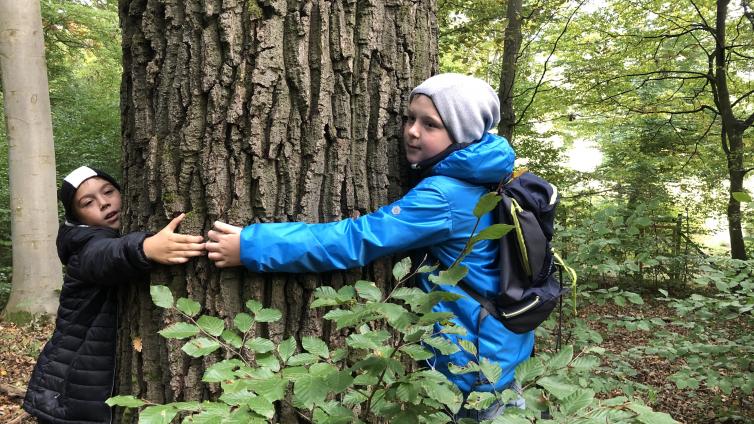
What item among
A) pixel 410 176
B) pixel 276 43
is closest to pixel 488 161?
pixel 410 176

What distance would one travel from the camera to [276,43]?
1.63 meters

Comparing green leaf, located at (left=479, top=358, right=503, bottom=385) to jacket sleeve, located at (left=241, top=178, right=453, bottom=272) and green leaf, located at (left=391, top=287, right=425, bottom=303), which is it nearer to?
green leaf, located at (left=391, top=287, right=425, bottom=303)

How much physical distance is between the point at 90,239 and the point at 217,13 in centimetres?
102

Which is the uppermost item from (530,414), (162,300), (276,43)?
(276,43)

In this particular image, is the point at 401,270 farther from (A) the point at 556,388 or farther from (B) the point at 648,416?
(B) the point at 648,416

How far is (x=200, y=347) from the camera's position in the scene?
3.96 feet

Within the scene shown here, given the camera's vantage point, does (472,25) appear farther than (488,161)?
Yes

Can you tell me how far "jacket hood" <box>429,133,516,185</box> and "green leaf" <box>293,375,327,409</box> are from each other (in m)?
1.01

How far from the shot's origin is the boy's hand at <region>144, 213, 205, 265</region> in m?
1.61

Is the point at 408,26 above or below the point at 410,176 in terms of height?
above

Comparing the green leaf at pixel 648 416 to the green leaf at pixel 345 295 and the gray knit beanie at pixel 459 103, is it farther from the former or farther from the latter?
the gray knit beanie at pixel 459 103

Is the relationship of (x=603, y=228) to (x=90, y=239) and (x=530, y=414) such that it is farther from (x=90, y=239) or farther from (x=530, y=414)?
(x=90, y=239)

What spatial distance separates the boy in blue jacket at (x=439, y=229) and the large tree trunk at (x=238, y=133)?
0.11 metres

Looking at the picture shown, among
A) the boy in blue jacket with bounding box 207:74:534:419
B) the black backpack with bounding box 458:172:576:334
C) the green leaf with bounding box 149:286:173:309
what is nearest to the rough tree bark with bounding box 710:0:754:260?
the black backpack with bounding box 458:172:576:334
